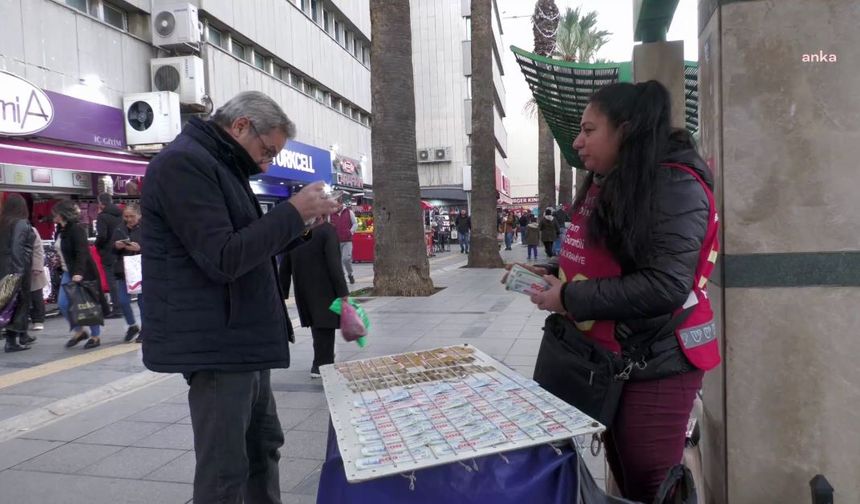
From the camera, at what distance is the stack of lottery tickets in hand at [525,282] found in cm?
216

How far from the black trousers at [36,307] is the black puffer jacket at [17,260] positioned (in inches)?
32.9

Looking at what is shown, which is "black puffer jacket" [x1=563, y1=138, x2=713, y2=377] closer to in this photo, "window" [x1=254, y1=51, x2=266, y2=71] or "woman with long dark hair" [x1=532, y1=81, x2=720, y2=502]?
"woman with long dark hair" [x1=532, y1=81, x2=720, y2=502]

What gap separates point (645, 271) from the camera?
6.09 feet

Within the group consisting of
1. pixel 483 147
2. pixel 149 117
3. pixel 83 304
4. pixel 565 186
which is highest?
pixel 149 117

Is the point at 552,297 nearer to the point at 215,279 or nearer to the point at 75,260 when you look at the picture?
the point at 215,279

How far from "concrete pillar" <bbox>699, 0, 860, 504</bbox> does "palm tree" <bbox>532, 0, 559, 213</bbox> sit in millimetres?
20858

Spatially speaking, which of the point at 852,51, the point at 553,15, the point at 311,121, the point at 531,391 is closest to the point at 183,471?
the point at 531,391

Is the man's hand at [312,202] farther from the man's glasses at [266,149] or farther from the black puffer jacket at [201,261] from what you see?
the man's glasses at [266,149]

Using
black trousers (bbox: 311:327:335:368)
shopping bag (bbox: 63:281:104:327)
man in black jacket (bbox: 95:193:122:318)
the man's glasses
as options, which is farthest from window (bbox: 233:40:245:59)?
the man's glasses

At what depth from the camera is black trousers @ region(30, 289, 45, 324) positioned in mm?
8273

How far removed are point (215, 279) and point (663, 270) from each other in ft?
4.40

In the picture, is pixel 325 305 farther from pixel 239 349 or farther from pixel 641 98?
pixel 641 98

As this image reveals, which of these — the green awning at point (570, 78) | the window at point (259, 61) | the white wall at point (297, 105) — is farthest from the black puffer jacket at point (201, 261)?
the window at point (259, 61)

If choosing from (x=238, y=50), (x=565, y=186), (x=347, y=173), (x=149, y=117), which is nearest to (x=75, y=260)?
(x=149, y=117)
